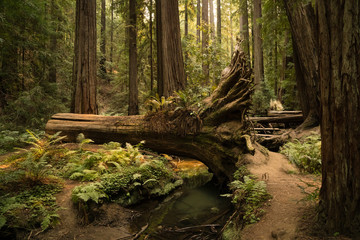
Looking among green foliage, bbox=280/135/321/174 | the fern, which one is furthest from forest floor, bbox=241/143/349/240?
the fern

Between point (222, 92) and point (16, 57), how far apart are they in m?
10.2

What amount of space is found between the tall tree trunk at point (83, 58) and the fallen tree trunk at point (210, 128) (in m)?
2.18

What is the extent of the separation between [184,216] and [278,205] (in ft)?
6.81

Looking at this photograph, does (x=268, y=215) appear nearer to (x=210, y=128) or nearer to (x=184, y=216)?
(x=184, y=216)

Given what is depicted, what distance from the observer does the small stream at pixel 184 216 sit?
4020 millimetres

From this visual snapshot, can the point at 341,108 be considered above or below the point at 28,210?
above

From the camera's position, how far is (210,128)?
6.23 meters

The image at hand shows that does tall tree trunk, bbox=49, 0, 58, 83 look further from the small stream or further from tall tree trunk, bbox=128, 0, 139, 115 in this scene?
the small stream

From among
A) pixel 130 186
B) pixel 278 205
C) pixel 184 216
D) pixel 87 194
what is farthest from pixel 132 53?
pixel 278 205

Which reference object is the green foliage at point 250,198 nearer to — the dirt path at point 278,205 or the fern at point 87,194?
the dirt path at point 278,205

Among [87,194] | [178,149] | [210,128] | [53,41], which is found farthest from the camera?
[53,41]

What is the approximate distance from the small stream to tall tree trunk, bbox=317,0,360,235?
203 cm

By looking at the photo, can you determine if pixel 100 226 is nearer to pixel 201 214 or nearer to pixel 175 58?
pixel 201 214

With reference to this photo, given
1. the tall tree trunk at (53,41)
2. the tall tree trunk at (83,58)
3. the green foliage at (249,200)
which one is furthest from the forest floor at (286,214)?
the tall tree trunk at (53,41)
